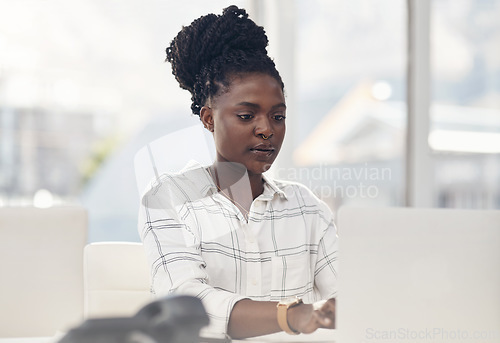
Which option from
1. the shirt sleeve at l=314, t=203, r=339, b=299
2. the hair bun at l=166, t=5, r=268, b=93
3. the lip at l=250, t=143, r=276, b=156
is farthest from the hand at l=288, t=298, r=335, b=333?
the hair bun at l=166, t=5, r=268, b=93

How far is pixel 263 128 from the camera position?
1304 millimetres

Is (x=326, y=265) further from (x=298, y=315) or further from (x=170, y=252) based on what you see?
(x=298, y=315)

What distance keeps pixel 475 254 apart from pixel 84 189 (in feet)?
8.42

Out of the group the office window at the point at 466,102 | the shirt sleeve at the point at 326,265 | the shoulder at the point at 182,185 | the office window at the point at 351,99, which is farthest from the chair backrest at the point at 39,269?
the office window at the point at 466,102

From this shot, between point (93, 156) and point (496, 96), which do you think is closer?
point (496, 96)

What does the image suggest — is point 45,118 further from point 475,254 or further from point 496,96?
point 475,254

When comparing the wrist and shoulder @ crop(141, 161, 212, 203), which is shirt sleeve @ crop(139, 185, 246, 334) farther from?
the wrist

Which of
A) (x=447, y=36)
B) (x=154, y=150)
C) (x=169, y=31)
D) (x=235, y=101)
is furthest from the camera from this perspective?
(x=169, y=31)

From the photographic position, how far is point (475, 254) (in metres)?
0.68

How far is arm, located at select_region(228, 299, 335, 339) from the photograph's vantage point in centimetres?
73

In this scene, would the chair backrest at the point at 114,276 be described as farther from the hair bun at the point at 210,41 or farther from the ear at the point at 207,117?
the hair bun at the point at 210,41

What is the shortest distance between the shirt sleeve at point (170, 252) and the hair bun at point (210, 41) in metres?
0.36

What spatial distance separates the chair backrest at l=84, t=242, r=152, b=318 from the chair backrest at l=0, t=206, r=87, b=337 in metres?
0.03

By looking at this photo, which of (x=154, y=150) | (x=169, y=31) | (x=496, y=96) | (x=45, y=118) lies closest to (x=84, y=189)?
(x=45, y=118)
